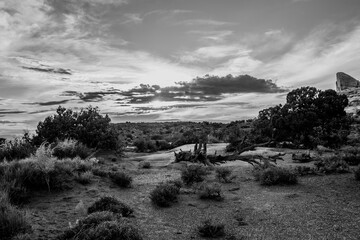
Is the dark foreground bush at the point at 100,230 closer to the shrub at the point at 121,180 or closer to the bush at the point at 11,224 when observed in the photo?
the bush at the point at 11,224

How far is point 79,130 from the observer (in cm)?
2591

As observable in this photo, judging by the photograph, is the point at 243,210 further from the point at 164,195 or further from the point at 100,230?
the point at 100,230

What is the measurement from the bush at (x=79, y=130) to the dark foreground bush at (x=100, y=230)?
61.1 ft

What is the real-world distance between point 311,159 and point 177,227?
15.6 meters

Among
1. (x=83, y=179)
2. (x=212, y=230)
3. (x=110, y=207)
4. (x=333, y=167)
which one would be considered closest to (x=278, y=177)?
(x=333, y=167)

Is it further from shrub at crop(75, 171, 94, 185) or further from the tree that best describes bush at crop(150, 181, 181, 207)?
the tree

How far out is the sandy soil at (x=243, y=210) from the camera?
864cm

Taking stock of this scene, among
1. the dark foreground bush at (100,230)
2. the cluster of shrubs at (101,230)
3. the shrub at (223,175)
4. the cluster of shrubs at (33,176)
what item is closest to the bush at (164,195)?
the cluster of shrubs at (101,230)

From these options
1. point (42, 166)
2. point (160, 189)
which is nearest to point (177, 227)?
point (160, 189)

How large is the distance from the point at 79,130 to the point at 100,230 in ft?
67.4

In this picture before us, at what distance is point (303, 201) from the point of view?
1148 centimetres

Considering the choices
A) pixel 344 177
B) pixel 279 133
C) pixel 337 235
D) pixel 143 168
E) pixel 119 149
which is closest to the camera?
pixel 337 235

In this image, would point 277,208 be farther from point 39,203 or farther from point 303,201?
point 39,203

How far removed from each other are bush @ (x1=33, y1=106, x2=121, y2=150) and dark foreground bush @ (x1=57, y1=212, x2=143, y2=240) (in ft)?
61.1
